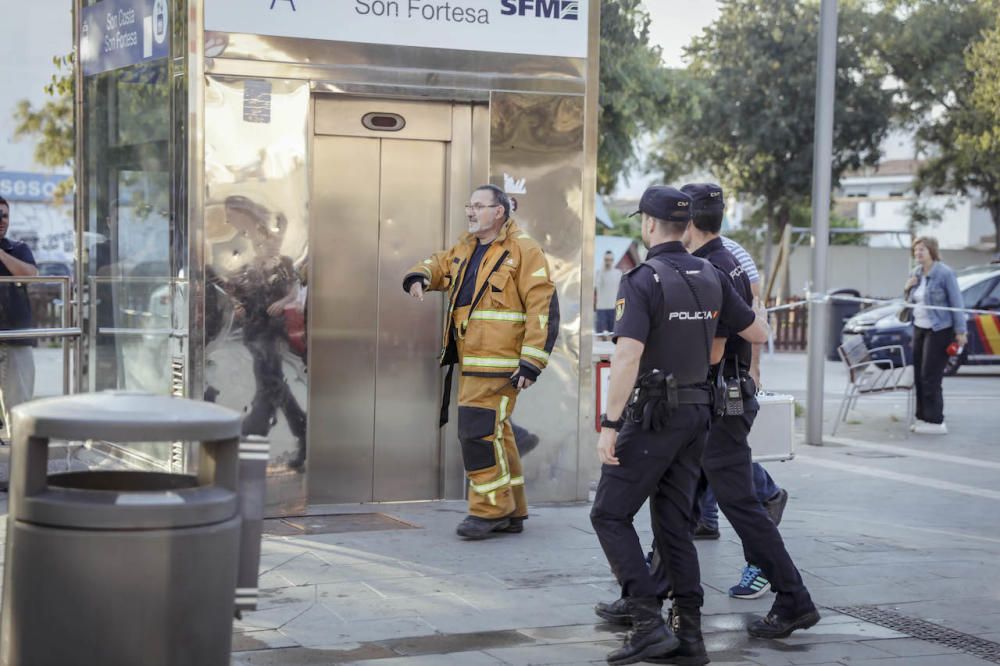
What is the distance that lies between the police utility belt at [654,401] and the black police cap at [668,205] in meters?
0.64

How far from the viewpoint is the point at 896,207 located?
69.9 metres

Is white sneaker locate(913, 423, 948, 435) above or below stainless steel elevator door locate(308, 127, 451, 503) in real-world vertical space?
below

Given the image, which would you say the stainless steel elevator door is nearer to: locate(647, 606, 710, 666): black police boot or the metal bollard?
locate(647, 606, 710, 666): black police boot

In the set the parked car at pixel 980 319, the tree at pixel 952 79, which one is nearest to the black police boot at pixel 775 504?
the parked car at pixel 980 319

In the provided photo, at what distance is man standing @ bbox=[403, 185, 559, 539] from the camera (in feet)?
23.6

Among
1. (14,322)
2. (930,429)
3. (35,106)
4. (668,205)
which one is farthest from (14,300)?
(35,106)

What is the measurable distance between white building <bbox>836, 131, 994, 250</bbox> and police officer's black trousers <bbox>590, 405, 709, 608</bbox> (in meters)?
39.0

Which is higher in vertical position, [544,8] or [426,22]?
[544,8]

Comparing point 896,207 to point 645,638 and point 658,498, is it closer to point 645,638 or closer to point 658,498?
point 658,498

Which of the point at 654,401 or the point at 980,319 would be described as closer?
the point at 654,401

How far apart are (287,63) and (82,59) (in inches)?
84.0

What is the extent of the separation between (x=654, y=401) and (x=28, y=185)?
2258 centimetres

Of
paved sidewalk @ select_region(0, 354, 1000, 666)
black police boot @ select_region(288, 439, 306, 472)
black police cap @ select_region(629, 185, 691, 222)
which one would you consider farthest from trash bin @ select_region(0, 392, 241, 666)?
black police boot @ select_region(288, 439, 306, 472)

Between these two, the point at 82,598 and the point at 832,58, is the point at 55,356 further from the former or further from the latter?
the point at 82,598
